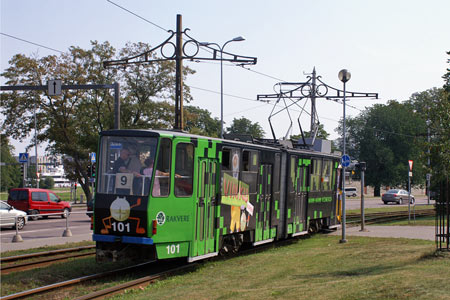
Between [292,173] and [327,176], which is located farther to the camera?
[327,176]

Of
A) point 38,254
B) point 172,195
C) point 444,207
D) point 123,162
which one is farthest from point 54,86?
point 444,207

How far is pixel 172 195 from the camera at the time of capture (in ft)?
39.4

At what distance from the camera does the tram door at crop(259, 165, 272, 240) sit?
16.0 m

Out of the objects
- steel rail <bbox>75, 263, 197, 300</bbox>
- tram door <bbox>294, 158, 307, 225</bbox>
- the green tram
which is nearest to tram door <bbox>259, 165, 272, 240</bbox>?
the green tram

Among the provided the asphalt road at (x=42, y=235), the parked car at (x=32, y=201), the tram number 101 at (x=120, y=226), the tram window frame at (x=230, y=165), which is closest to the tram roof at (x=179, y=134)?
the tram window frame at (x=230, y=165)

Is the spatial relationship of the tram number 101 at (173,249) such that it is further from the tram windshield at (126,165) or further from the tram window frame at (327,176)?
the tram window frame at (327,176)

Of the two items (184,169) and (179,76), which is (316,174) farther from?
(184,169)

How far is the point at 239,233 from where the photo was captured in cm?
1509

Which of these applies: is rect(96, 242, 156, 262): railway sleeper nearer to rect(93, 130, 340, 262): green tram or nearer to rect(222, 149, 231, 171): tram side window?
rect(93, 130, 340, 262): green tram

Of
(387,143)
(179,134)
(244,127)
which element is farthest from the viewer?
(244,127)

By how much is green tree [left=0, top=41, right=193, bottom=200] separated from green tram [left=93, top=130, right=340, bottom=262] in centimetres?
3280

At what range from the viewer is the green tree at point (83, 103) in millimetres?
46500

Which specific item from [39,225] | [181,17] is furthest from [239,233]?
[39,225]

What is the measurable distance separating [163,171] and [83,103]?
3714 centimetres
